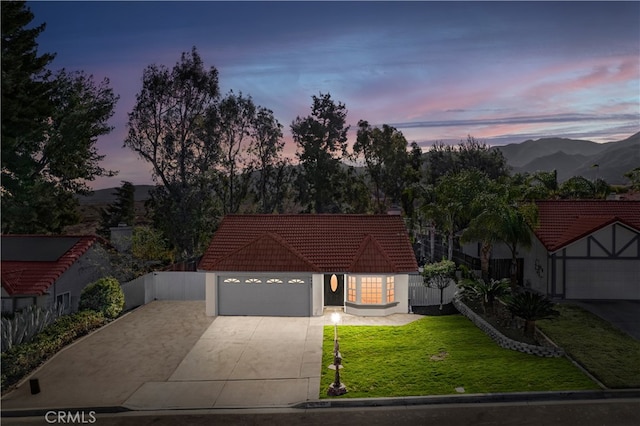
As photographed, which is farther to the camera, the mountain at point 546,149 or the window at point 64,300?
the mountain at point 546,149

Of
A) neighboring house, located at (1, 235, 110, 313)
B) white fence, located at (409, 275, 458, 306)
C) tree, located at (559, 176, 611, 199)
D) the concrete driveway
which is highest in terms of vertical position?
tree, located at (559, 176, 611, 199)

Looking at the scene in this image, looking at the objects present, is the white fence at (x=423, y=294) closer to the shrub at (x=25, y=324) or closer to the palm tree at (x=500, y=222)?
the palm tree at (x=500, y=222)

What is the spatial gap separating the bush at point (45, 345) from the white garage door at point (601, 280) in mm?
22969

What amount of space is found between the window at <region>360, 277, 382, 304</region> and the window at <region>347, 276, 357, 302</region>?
38cm

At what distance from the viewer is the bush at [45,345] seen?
51.6 ft

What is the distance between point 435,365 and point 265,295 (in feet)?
31.1

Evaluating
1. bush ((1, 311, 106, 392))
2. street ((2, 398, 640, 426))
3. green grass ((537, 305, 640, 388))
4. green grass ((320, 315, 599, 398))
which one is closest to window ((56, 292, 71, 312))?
bush ((1, 311, 106, 392))

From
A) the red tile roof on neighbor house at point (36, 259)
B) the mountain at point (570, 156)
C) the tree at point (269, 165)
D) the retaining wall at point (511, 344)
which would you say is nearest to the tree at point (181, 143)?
the tree at point (269, 165)

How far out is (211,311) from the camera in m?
23.3

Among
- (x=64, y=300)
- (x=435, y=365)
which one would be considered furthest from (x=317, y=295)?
(x=64, y=300)

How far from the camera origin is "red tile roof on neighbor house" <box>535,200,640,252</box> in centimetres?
2447

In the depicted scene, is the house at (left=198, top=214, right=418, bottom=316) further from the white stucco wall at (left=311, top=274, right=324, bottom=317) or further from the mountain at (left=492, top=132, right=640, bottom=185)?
the mountain at (left=492, top=132, right=640, bottom=185)

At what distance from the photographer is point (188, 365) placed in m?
17.0

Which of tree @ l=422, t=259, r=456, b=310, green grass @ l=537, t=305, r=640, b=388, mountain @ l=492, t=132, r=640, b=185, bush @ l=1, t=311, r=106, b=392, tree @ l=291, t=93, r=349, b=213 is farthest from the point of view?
mountain @ l=492, t=132, r=640, b=185
